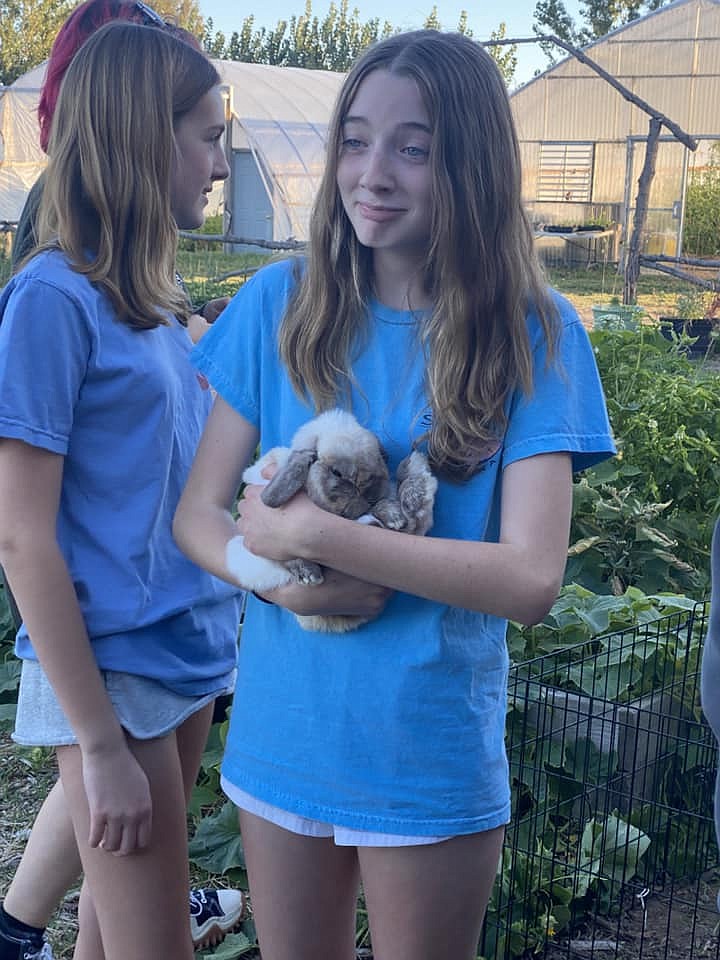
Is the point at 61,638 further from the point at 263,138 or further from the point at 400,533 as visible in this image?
the point at 263,138

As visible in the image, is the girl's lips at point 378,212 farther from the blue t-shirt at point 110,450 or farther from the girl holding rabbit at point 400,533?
the blue t-shirt at point 110,450

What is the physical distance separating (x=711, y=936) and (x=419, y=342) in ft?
6.43

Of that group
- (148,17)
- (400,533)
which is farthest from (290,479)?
(148,17)

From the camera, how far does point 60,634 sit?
1676 millimetres

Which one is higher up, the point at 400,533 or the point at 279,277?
the point at 279,277

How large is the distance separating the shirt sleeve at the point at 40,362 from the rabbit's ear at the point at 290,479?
0.35m

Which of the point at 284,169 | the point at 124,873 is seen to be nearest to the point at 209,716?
the point at 124,873

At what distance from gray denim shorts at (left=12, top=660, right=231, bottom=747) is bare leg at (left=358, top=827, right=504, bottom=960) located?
40 centimetres

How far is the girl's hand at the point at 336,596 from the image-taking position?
1536mm

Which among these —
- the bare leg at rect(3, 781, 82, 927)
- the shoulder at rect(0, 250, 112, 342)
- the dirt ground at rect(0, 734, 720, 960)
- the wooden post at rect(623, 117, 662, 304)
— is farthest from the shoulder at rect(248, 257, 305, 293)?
the wooden post at rect(623, 117, 662, 304)

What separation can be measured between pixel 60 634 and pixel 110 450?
30 cm

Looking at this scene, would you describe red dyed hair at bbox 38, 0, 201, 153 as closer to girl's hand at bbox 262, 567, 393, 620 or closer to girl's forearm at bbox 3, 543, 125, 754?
girl's forearm at bbox 3, 543, 125, 754

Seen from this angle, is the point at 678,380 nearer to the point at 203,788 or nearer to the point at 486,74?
the point at 203,788

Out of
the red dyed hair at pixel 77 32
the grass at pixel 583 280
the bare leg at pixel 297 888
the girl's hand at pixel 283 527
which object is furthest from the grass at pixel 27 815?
the grass at pixel 583 280
